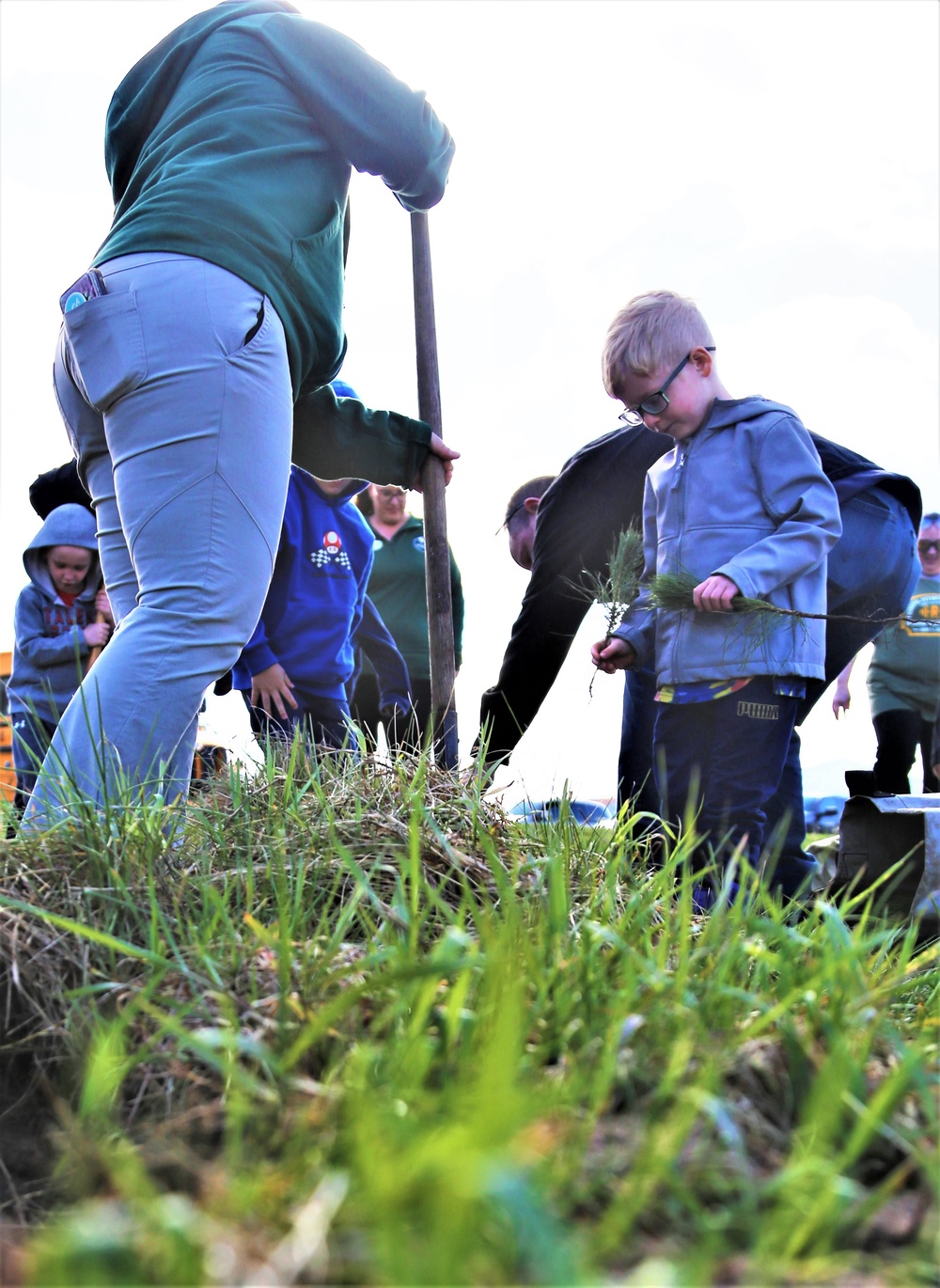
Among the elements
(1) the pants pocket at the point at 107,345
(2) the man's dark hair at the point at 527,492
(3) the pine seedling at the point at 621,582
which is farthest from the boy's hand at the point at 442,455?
(2) the man's dark hair at the point at 527,492

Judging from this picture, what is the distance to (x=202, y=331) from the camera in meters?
1.98

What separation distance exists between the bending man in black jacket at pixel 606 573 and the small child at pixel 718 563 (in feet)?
0.81

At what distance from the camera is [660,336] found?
3.12 m

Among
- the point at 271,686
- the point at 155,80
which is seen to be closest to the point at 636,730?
the point at 271,686

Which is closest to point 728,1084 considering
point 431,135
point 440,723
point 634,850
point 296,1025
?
point 296,1025

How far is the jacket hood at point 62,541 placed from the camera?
4805 millimetres

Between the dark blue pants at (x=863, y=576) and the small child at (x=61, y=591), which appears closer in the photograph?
the dark blue pants at (x=863, y=576)

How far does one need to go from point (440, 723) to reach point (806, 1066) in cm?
166

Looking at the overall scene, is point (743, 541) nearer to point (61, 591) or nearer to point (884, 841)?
point (884, 841)

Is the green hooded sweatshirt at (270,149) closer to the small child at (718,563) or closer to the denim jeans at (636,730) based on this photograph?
the small child at (718,563)

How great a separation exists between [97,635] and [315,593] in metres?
1.21

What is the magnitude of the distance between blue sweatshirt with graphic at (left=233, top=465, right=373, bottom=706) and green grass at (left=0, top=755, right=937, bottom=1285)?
2206 millimetres

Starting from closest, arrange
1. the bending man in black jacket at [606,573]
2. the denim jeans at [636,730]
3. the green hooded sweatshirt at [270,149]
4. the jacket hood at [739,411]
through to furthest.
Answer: the green hooded sweatshirt at [270,149] → the jacket hood at [739,411] → the bending man in black jacket at [606,573] → the denim jeans at [636,730]

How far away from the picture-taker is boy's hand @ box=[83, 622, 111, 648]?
4.65m
